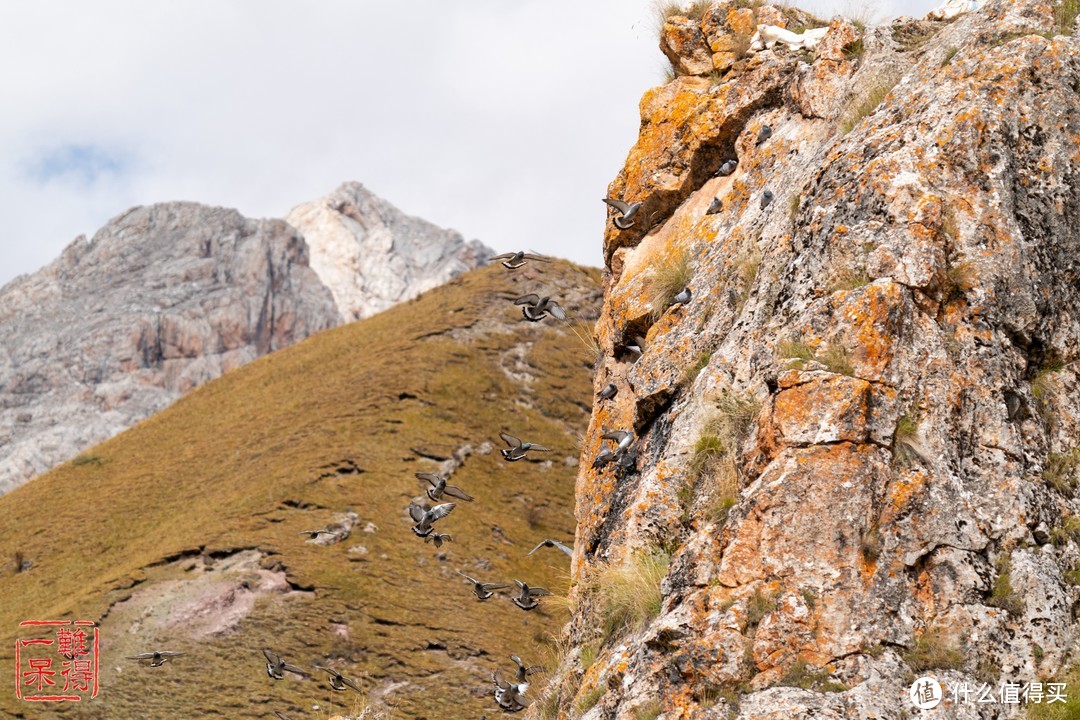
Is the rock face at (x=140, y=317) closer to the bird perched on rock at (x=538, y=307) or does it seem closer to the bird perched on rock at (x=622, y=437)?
the bird perched on rock at (x=538, y=307)

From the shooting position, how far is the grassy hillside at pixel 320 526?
28.5m

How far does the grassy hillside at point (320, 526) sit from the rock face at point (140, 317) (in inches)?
2840


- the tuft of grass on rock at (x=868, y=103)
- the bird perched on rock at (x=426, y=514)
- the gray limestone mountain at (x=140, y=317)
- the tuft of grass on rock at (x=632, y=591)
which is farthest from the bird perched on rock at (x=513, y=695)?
the gray limestone mountain at (x=140, y=317)

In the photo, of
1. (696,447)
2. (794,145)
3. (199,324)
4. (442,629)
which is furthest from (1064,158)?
(199,324)

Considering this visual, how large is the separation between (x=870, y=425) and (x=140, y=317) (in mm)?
137090

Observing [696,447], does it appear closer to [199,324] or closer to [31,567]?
[31,567]

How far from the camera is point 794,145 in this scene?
12328 millimetres

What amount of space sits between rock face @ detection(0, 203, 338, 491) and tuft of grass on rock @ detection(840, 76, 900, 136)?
113 metres

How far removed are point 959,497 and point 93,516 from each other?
1540 inches

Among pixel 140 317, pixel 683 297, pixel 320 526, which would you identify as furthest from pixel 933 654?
pixel 140 317

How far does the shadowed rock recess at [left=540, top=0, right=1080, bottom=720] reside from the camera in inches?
305

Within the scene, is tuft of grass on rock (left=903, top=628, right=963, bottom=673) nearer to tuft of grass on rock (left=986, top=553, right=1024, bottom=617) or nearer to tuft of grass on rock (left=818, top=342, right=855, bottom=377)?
tuft of grass on rock (left=986, top=553, right=1024, bottom=617)

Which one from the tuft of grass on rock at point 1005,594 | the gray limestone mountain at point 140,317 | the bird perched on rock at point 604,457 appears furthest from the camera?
the gray limestone mountain at point 140,317

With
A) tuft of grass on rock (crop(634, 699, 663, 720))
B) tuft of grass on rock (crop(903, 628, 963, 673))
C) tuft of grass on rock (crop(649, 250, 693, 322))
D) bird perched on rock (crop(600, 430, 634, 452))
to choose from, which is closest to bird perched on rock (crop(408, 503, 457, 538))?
bird perched on rock (crop(600, 430, 634, 452))
